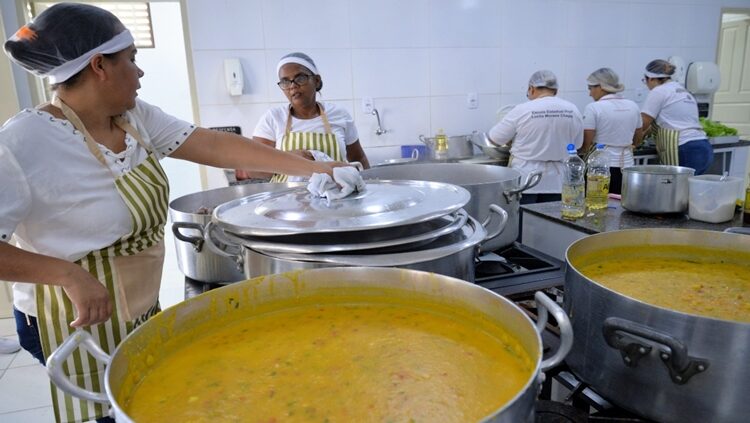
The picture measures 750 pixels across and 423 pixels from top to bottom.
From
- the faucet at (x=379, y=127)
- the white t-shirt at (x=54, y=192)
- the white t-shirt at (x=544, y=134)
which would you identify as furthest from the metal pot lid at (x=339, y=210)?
the faucet at (x=379, y=127)

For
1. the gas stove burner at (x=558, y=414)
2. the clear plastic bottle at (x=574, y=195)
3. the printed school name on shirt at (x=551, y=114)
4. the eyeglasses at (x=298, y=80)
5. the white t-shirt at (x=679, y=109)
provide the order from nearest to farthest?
1. the gas stove burner at (x=558, y=414)
2. the clear plastic bottle at (x=574, y=195)
3. the eyeglasses at (x=298, y=80)
4. the printed school name on shirt at (x=551, y=114)
5. the white t-shirt at (x=679, y=109)

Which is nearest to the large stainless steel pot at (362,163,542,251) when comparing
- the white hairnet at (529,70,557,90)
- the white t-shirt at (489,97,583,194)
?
the white t-shirt at (489,97,583,194)

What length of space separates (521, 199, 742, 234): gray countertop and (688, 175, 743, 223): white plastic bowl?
0.10ft

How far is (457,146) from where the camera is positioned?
4.04 metres

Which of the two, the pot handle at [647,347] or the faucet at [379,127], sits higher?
the faucet at [379,127]

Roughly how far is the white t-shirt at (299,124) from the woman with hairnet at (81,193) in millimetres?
1089

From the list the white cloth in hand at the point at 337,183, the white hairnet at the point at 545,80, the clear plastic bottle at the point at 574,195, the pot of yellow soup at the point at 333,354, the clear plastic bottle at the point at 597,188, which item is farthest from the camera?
the white hairnet at the point at 545,80

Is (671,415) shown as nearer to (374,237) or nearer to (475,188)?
(374,237)

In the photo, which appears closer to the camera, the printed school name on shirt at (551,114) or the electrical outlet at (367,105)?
the printed school name on shirt at (551,114)

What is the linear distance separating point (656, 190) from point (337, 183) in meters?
1.22

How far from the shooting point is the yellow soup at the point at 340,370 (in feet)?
2.07

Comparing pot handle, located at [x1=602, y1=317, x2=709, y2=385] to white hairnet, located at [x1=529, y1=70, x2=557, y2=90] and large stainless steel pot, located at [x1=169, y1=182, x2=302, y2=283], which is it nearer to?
large stainless steel pot, located at [x1=169, y1=182, x2=302, y2=283]

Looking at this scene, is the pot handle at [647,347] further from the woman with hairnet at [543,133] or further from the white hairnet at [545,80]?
the white hairnet at [545,80]

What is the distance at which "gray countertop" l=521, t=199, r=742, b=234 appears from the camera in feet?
5.43
